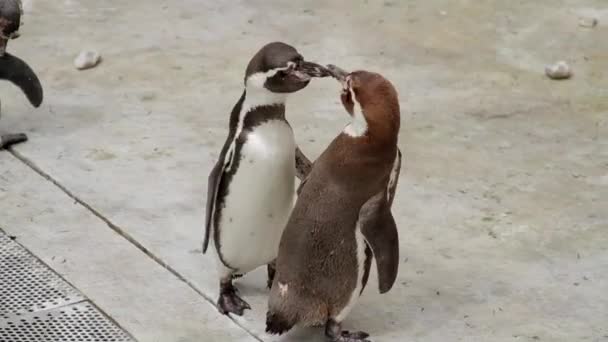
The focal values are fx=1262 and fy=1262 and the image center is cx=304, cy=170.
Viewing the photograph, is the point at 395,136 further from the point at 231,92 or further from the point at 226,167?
the point at 231,92

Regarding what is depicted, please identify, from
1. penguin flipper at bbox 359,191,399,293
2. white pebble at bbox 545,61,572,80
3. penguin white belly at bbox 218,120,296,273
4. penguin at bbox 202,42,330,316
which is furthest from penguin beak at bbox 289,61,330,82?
white pebble at bbox 545,61,572,80

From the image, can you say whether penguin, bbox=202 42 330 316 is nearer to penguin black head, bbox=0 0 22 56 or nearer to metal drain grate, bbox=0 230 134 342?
metal drain grate, bbox=0 230 134 342

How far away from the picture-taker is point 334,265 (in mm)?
3154

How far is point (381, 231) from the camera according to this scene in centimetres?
307

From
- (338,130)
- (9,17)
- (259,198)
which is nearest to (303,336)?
(259,198)

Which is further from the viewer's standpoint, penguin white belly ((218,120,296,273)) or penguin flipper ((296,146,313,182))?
penguin flipper ((296,146,313,182))

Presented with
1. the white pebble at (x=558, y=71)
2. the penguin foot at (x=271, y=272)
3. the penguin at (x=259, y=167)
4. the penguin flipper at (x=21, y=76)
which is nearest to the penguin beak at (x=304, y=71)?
the penguin at (x=259, y=167)

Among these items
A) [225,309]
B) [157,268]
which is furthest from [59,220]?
[225,309]

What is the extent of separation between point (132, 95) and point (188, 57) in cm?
49

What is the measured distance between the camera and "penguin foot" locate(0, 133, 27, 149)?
4.54 m

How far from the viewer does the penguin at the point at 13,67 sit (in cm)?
422

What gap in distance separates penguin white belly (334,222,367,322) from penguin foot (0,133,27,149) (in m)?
1.77

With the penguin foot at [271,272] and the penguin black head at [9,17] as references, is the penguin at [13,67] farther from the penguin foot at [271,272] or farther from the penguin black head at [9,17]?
the penguin foot at [271,272]

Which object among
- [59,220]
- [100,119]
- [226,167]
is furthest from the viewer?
[100,119]
